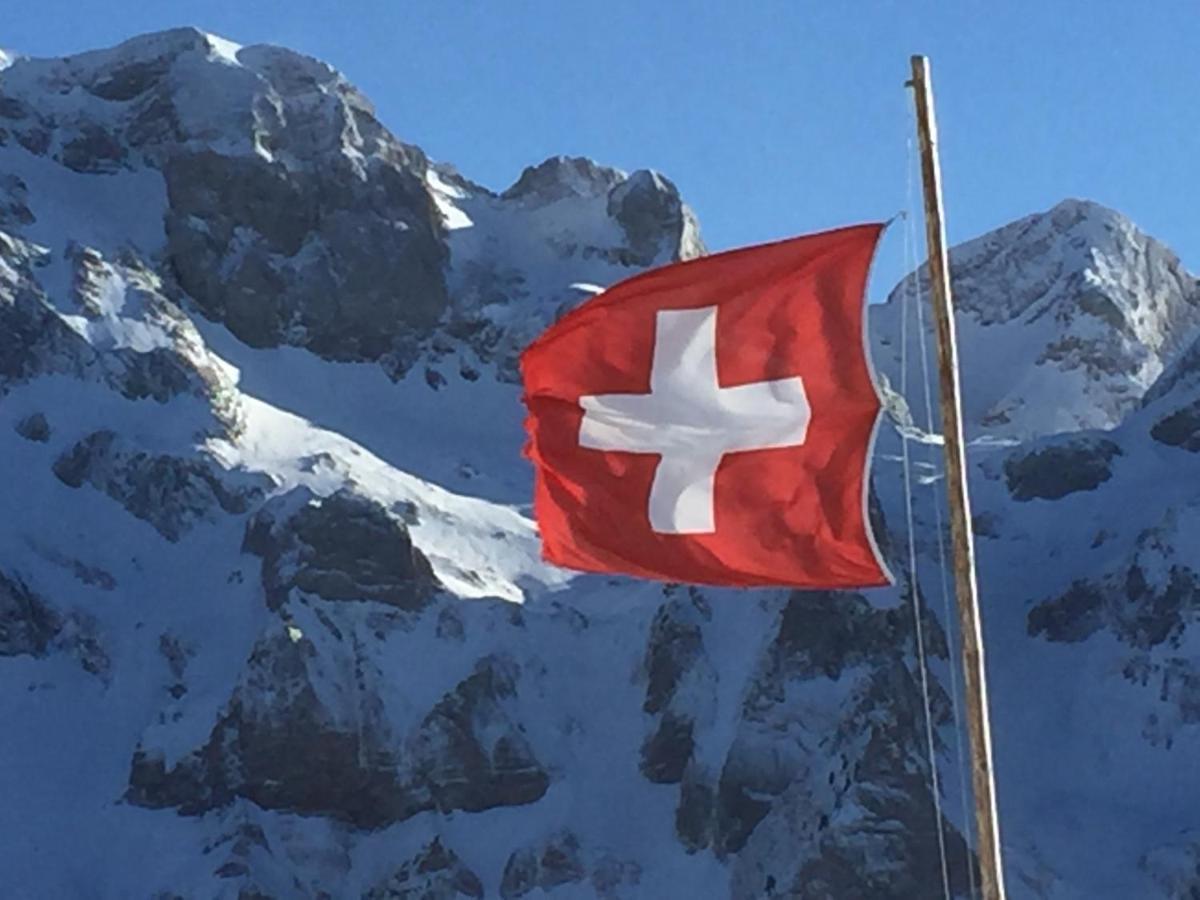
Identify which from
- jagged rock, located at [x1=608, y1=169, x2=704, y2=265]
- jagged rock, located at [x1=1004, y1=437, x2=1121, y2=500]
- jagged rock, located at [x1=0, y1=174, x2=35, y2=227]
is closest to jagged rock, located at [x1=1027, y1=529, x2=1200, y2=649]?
jagged rock, located at [x1=1004, y1=437, x2=1121, y2=500]

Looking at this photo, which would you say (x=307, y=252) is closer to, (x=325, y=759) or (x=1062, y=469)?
(x=1062, y=469)

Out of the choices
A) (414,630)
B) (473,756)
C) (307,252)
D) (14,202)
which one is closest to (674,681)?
(473,756)

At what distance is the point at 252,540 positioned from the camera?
5128 inches

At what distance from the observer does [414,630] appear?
123 m

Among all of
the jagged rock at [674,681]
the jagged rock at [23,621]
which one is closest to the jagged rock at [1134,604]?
the jagged rock at [674,681]

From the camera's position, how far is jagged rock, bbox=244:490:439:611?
123 metres

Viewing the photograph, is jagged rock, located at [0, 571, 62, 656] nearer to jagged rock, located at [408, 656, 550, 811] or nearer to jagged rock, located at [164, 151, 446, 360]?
jagged rock, located at [408, 656, 550, 811]

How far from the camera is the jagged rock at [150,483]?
135 meters

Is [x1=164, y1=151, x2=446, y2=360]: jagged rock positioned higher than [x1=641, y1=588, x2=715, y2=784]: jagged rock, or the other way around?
[x1=164, y1=151, x2=446, y2=360]: jagged rock

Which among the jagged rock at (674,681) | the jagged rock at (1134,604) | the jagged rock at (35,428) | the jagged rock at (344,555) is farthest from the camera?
the jagged rock at (35,428)

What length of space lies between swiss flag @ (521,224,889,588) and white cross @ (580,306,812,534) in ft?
0.04

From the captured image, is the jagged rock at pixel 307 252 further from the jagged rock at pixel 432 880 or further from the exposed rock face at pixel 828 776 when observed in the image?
the jagged rock at pixel 432 880

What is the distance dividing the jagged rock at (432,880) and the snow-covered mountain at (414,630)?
22 centimetres

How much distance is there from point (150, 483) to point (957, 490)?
123 m
